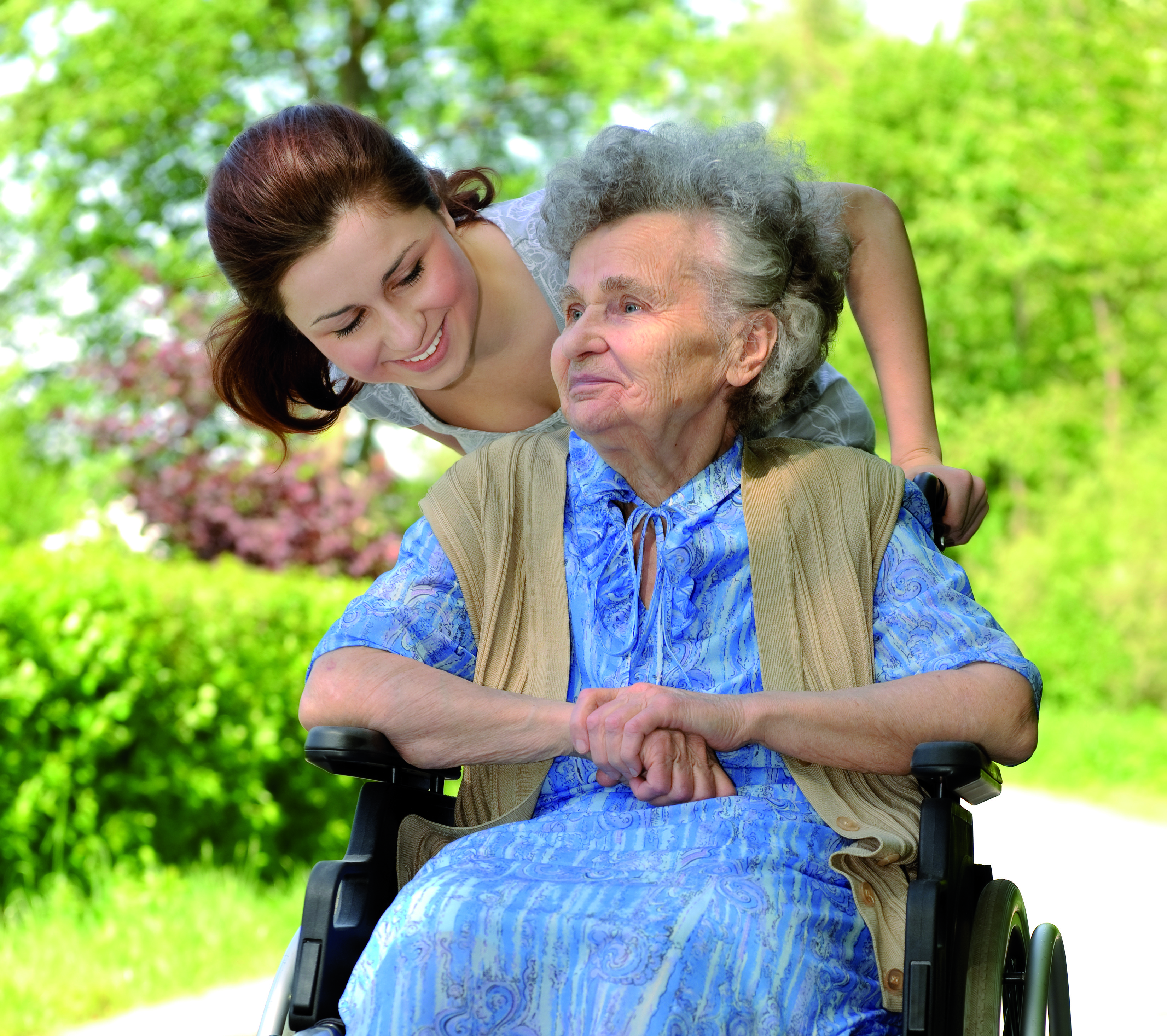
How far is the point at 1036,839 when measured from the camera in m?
7.33

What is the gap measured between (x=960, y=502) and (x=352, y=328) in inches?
41.3

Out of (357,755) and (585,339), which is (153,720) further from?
(585,339)

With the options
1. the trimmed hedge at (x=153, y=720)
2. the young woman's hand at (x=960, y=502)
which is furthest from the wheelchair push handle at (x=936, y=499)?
the trimmed hedge at (x=153, y=720)

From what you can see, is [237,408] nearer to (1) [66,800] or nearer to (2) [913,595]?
(2) [913,595]

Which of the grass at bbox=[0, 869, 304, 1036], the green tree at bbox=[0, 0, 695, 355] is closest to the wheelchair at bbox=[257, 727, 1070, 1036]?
the grass at bbox=[0, 869, 304, 1036]

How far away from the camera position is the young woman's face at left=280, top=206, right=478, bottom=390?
2275 mm

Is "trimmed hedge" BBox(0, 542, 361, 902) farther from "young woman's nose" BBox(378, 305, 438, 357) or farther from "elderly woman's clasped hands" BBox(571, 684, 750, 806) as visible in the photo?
"elderly woman's clasped hands" BBox(571, 684, 750, 806)

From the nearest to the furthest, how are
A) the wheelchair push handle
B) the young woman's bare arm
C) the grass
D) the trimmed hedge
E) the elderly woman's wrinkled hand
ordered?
the elderly woman's wrinkled hand, the wheelchair push handle, the young woman's bare arm, the grass, the trimmed hedge

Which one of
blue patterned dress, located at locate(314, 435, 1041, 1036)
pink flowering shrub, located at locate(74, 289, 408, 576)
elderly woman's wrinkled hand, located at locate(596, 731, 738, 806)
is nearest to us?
blue patterned dress, located at locate(314, 435, 1041, 1036)

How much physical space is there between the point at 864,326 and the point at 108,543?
5.63 m

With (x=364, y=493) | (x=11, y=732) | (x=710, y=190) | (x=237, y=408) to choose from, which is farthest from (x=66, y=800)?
(x=364, y=493)

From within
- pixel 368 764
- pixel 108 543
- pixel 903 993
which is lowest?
pixel 903 993

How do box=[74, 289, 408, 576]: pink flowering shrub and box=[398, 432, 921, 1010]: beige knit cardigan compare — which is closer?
box=[398, 432, 921, 1010]: beige knit cardigan

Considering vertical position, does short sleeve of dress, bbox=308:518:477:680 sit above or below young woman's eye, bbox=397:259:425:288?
below
